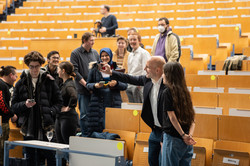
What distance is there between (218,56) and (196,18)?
203 centimetres

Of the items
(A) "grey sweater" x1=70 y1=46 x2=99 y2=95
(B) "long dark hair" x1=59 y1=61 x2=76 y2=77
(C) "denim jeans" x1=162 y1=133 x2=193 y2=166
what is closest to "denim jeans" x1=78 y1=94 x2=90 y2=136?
(A) "grey sweater" x1=70 y1=46 x2=99 y2=95

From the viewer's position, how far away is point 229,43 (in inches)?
245

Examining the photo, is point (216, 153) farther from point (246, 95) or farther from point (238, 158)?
point (246, 95)

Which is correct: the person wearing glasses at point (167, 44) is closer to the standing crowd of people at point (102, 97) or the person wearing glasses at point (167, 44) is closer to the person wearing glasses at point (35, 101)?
the standing crowd of people at point (102, 97)

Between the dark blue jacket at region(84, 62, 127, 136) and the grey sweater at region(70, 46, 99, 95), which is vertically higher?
the grey sweater at region(70, 46, 99, 95)

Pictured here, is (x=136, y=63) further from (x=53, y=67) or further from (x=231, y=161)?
(x=231, y=161)

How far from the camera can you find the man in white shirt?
398 centimetres

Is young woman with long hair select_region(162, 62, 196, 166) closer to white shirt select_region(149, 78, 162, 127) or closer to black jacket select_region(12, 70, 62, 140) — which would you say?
white shirt select_region(149, 78, 162, 127)

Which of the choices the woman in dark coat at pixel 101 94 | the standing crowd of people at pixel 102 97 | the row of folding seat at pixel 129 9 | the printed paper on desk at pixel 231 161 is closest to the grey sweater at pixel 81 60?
the standing crowd of people at pixel 102 97

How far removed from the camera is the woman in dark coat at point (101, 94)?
374 centimetres

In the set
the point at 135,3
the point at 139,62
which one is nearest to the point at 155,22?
the point at 135,3

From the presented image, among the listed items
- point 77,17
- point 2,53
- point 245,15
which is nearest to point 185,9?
point 245,15

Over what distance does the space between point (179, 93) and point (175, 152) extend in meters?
0.36

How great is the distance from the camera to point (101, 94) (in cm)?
385
